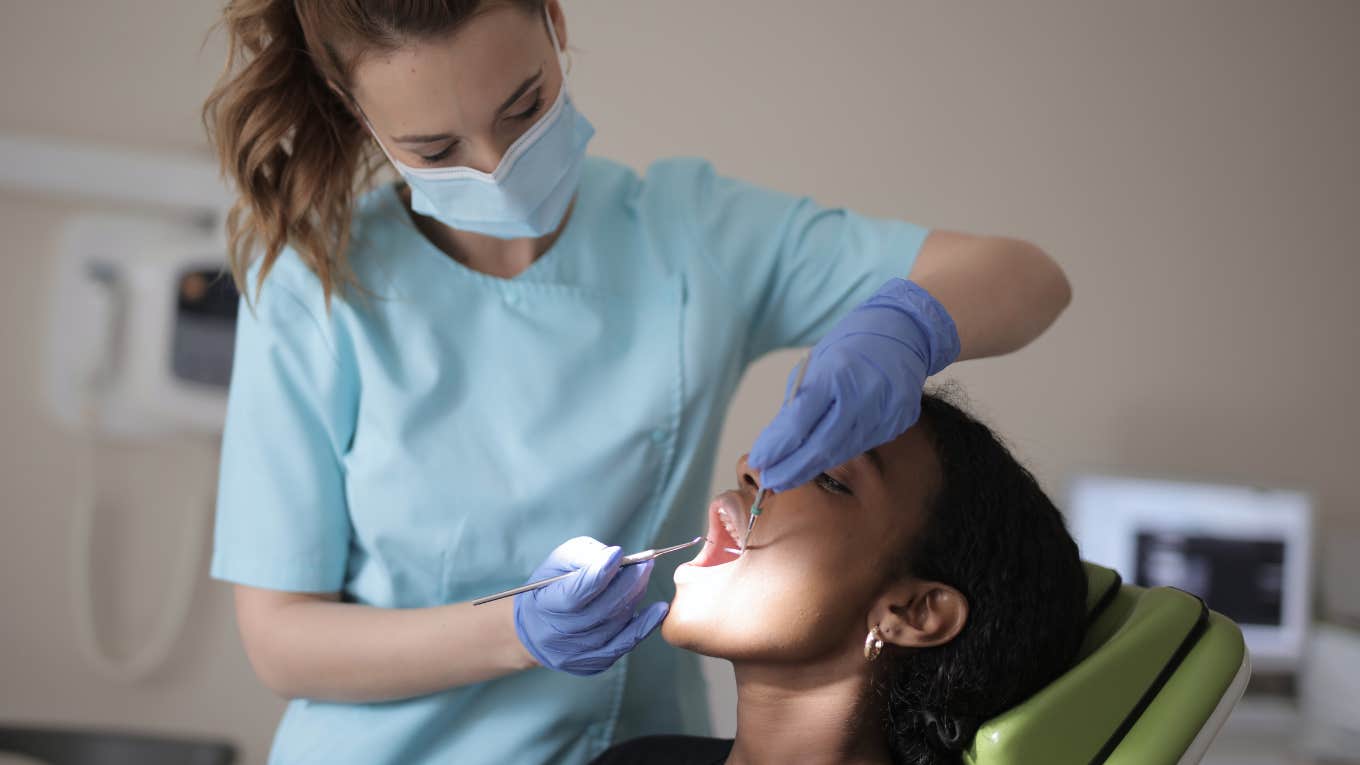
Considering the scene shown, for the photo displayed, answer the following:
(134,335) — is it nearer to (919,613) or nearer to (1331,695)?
(919,613)

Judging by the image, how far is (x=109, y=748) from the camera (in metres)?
2.07

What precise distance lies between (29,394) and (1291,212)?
117 inches

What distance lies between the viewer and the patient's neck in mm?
1100

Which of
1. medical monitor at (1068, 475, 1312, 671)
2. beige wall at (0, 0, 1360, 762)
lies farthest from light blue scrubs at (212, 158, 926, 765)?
medical monitor at (1068, 475, 1312, 671)

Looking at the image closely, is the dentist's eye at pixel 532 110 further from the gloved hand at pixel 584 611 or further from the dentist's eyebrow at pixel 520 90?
the gloved hand at pixel 584 611

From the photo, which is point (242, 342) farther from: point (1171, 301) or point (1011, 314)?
point (1171, 301)

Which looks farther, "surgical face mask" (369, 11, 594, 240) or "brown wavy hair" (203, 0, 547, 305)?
"surgical face mask" (369, 11, 594, 240)

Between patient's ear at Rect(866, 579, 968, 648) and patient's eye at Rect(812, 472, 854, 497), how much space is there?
0.36 feet

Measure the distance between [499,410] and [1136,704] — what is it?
73cm

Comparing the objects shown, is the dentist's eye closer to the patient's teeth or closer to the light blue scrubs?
the light blue scrubs

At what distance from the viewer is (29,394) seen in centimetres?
229

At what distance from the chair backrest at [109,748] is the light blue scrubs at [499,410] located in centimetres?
99

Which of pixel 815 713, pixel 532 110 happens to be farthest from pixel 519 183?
pixel 815 713

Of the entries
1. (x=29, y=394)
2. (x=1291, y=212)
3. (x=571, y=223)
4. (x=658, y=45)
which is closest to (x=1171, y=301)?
(x=1291, y=212)
